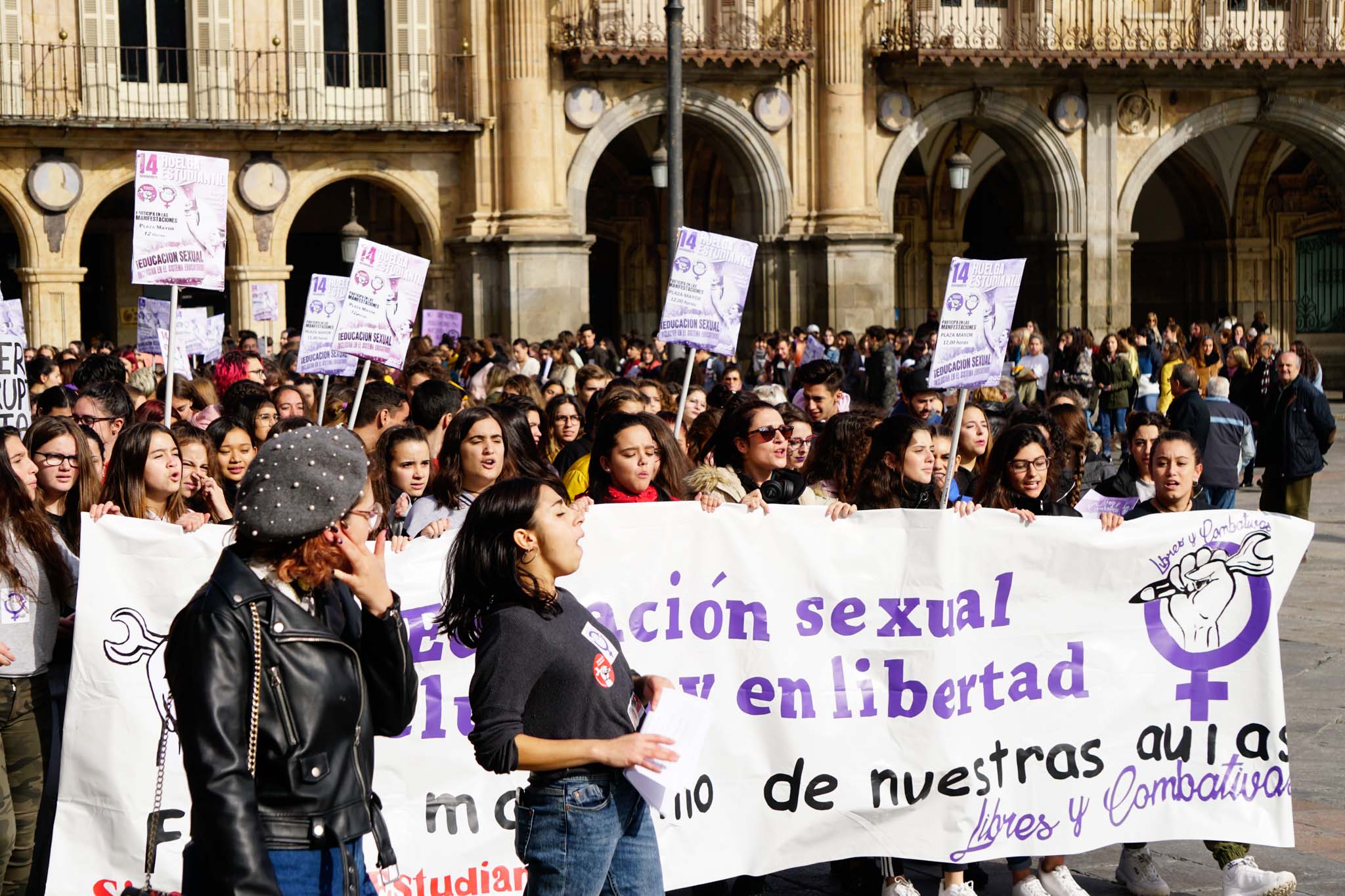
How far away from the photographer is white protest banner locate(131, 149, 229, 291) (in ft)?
34.0

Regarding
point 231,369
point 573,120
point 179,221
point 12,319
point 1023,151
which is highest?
point 573,120

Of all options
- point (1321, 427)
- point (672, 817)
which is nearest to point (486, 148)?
point (1321, 427)

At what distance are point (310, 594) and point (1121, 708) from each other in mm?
3525

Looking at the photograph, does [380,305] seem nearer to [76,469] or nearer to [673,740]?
[76,469]

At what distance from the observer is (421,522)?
730 centimetres

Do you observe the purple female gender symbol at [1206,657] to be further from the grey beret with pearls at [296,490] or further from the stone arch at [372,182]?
the stone arch at [372,182]

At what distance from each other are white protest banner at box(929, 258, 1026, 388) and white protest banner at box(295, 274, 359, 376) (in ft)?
13.2

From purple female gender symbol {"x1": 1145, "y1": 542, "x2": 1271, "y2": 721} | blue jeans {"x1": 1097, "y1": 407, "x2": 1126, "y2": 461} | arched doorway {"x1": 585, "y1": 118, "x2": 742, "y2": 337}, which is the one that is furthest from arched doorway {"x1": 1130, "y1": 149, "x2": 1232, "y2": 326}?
purple female gender symbol {"x1": 1145, "y1": 542, "x2": 1271, "y2": 721}

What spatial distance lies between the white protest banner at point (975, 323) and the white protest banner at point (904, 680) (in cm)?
234

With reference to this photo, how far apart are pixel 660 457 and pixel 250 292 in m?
22.0

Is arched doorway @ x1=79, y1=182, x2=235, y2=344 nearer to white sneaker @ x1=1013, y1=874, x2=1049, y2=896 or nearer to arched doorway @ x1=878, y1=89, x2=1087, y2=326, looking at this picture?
arched doorway @ x1=878, y1=89, x2=1087, y2=326

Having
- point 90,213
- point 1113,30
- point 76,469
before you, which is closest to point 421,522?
point 76,469

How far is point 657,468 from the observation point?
738 cm

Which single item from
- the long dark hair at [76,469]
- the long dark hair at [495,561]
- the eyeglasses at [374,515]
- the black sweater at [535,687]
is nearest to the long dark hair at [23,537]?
the long dark hair at [76,469]
